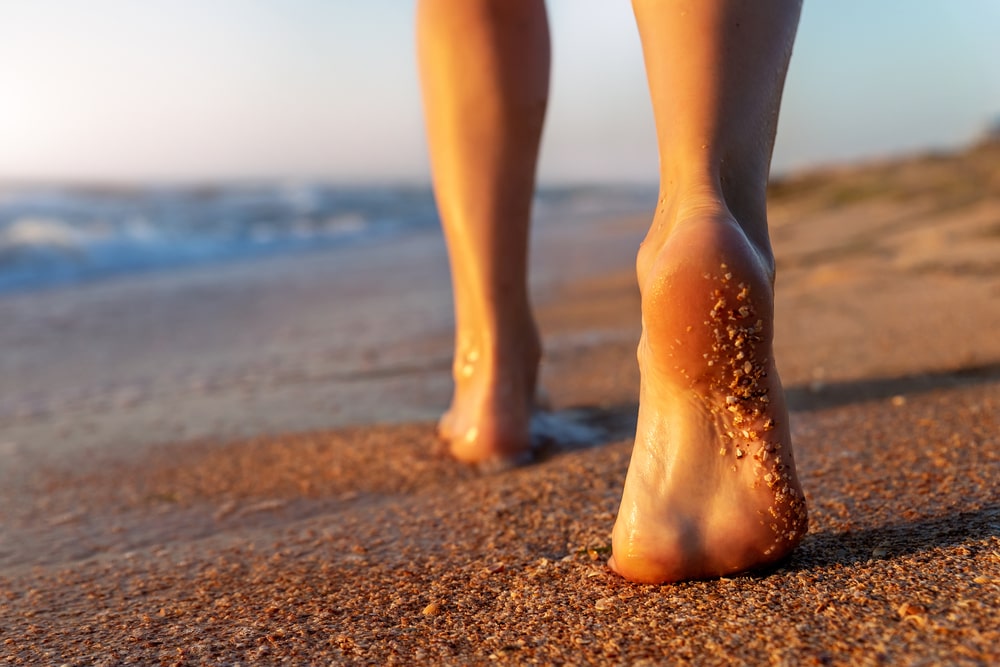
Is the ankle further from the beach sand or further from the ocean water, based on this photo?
the ocean water

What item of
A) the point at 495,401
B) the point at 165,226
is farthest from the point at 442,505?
the point at 165,226

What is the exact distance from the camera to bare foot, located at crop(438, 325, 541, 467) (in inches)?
62.1

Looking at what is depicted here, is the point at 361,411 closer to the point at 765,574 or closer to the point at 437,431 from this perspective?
the point at 437,431

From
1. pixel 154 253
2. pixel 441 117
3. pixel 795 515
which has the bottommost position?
pixel 154 253

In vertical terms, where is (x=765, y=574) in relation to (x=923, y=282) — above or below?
above

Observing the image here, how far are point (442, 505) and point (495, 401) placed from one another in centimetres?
33

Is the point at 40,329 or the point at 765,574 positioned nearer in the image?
the point at 765,574

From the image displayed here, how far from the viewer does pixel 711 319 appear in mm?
→ 846

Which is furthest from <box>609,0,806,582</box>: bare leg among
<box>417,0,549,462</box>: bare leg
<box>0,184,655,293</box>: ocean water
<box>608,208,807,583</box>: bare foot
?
<box>0,184,655,293</box>: ocean water

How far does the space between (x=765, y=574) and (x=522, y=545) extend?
0.32m

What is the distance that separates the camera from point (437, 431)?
70.4 inches

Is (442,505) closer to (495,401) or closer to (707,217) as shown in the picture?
(495,401)

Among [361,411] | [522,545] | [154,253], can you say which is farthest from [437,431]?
[154,253]

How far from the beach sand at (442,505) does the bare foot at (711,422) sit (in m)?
0.04
